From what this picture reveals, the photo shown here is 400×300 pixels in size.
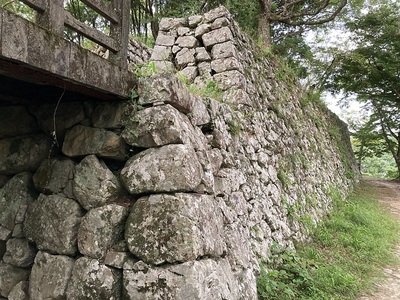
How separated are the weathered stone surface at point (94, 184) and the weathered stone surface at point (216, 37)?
3.84 metres

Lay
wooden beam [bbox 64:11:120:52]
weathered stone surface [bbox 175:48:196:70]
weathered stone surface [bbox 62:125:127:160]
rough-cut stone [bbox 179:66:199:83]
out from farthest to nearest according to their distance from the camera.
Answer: weathered stone surface [bbox 175:48:196:70] → rough-cut stone [bbox 179:66:199:83] → weathered stone surface [bbox 62:125:127:160] → wooden beam [bbox 64:11:120:52]

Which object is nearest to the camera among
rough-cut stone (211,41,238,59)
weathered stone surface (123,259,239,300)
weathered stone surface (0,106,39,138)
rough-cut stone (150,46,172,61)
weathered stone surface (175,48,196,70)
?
weathered stone surface (123,259,239,300)

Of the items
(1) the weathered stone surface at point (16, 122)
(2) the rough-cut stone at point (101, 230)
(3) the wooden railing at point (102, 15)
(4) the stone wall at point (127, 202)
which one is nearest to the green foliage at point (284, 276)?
(4) the stone wall at point (127, 202)

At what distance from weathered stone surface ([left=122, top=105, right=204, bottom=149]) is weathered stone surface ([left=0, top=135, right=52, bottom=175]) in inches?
42.9

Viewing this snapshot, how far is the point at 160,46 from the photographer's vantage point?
249 inches

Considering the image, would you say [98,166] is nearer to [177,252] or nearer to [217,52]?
[177,252]

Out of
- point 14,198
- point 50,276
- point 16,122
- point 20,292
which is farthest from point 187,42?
point 20,292

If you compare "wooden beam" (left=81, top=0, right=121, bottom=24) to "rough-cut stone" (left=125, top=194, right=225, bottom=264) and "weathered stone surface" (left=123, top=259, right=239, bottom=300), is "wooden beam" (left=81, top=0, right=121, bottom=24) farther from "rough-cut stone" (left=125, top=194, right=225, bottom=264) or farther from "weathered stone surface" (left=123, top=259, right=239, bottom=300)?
"weathered stone surface" (left=123, top=259, right=239, bottom=300)

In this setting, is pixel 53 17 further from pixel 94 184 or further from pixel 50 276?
pixel 50 276

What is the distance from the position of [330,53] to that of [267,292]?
1323cm

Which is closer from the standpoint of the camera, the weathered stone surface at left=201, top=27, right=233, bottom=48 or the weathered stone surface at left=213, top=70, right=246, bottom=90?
the weathered stone surface at left=213, top=70, right=246, bottom=90

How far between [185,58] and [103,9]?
3492 mm

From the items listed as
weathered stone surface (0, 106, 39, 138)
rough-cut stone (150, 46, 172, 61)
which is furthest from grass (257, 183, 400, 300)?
rough-cut stone (150, 46, 172, 61)

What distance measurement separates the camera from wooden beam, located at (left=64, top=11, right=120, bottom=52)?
230 cm
